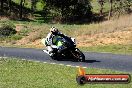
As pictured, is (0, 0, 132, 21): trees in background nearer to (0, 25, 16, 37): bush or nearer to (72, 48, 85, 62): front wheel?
(0, 25, 16, 37): bush

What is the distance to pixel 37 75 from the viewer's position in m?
15.8

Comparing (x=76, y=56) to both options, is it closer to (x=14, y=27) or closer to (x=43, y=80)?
(x=43, y=80)

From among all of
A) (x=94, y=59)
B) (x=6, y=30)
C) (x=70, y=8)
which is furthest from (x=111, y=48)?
(x=70, y=8)

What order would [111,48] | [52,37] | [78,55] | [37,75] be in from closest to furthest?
1. [37,75]
2. [78,55]
3. [52,37]
4. [111,48]

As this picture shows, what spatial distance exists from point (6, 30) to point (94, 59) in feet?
56.8

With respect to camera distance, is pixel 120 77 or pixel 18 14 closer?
pixel 120 77

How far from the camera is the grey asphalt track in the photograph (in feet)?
62.8

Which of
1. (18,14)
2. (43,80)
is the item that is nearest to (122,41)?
(43,80)

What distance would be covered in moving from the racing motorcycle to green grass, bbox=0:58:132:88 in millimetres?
1946

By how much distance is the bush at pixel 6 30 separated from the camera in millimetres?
36344

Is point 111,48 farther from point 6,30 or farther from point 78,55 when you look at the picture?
point 6,30

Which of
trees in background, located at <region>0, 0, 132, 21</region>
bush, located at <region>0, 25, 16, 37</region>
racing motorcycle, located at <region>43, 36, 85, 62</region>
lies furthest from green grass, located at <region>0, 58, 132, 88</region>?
trees in background, located at <region>0, 0, 132, 21</region>

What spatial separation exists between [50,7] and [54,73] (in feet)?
233

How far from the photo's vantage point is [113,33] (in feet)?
108
